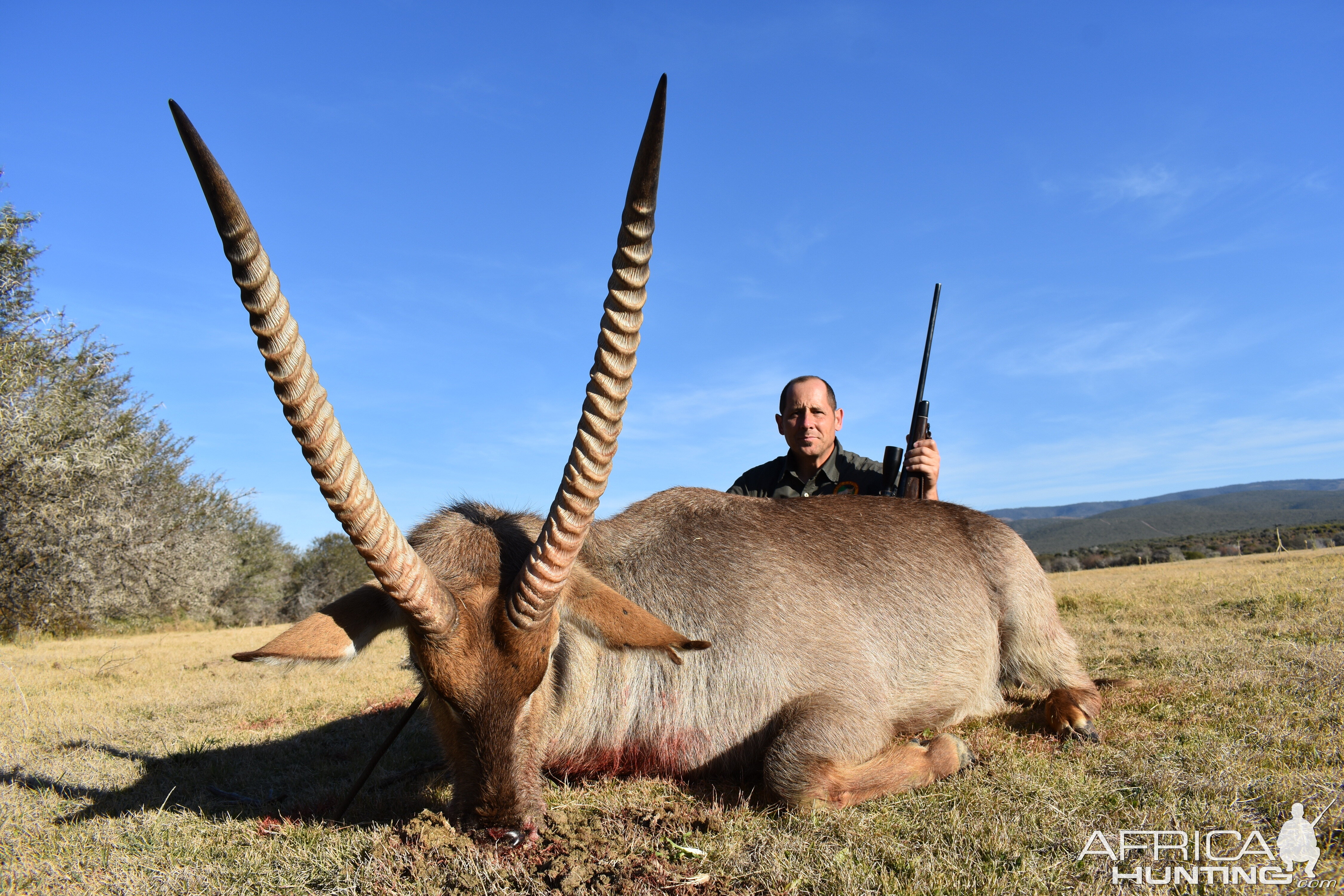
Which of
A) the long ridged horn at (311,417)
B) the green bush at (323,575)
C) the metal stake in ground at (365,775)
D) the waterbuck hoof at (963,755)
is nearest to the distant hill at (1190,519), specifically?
the green bush at (323,575)

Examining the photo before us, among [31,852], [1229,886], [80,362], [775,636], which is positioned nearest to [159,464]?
[80,362]

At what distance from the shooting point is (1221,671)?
5703mm

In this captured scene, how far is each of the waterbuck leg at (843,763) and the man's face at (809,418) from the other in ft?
11.7

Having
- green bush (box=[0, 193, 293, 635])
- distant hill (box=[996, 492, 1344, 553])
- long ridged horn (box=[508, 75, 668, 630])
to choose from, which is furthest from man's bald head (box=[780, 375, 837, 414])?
distant hill (box=[996, 492, 1344, 553])

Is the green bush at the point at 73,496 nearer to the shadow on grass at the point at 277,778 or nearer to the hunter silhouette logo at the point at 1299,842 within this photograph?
the shadow on grass at the point at 277,778

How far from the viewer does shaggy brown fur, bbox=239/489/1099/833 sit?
10.9ft

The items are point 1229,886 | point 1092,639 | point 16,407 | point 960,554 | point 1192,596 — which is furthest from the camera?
point 16,407

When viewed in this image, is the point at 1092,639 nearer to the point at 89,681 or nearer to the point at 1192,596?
the point at 1192,596

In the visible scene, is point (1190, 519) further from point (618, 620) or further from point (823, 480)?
point (618, 620)

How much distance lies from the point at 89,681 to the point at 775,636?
10.3m

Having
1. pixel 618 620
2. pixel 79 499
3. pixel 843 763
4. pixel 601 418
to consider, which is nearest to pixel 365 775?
pixel 618 620

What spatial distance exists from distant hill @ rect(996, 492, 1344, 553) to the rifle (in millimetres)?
71387

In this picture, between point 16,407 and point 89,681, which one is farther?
point 16,407

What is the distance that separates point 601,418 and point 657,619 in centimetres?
103
